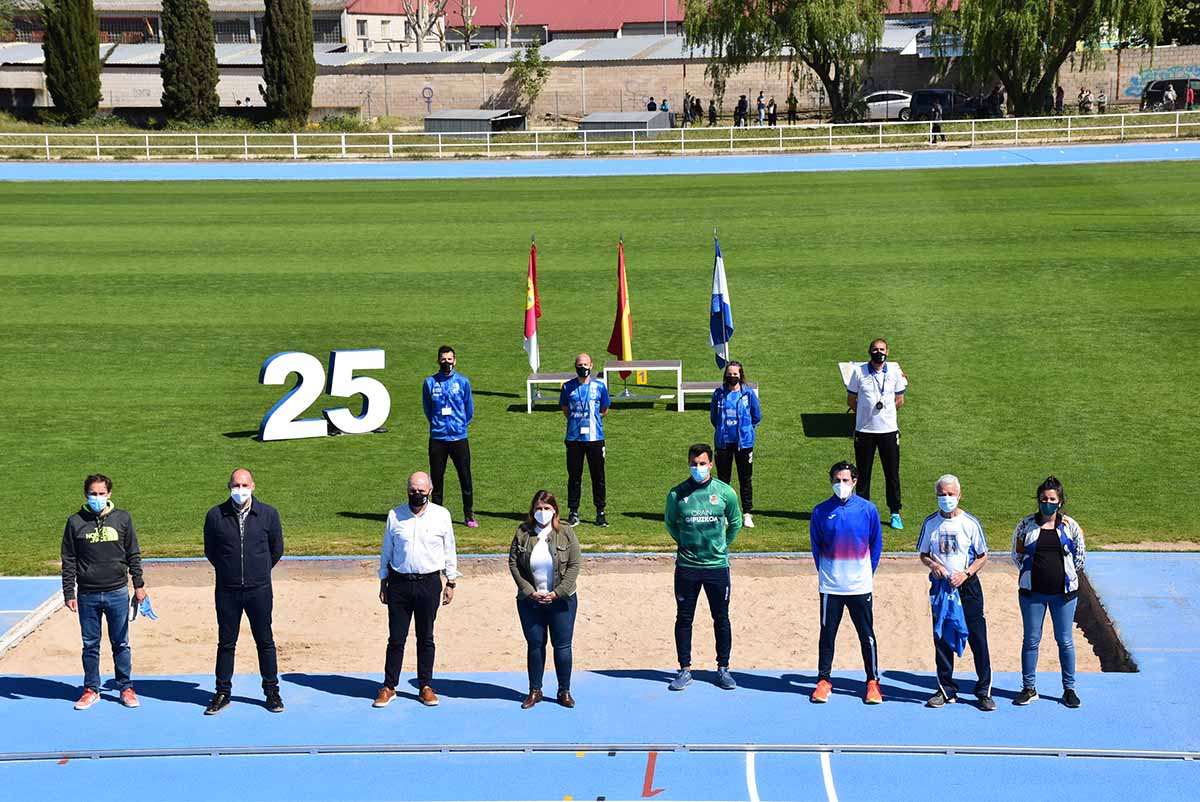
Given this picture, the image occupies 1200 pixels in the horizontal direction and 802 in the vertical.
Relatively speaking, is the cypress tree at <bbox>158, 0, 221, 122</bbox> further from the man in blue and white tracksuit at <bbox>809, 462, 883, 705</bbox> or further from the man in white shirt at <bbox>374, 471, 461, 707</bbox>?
the man in blue and white tracksuit at <bbox>809, 462, 883, 705</bbox>

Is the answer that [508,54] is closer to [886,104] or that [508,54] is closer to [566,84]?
[566,84]

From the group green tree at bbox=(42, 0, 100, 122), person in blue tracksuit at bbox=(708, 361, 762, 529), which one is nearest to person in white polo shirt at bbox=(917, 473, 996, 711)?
person in blue tracksuit at bbox=(708, 361, 762, 529)

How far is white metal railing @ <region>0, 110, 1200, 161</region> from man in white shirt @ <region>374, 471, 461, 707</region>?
41851mm

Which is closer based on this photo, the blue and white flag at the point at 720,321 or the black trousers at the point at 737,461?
the black trousers at the point at 737,461

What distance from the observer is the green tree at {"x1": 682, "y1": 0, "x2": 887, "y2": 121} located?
56750 millimetres

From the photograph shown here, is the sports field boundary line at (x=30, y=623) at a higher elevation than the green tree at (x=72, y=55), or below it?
below

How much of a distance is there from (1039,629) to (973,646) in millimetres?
569

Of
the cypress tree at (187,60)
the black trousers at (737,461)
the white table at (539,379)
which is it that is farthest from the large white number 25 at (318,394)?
the cypress tree at (187,60)

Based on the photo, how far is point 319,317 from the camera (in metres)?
25.8

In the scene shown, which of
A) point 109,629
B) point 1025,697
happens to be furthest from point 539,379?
point 1025,697

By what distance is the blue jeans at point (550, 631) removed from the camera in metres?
10.7

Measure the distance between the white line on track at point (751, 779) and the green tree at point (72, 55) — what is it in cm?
6264

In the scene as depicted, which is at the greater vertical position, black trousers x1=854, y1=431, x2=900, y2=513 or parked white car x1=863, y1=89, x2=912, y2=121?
parked white car x1=863, y1=89, x2=912, y2=121

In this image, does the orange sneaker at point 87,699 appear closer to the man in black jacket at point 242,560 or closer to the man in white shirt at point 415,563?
the man in black jacket at point 242,560
